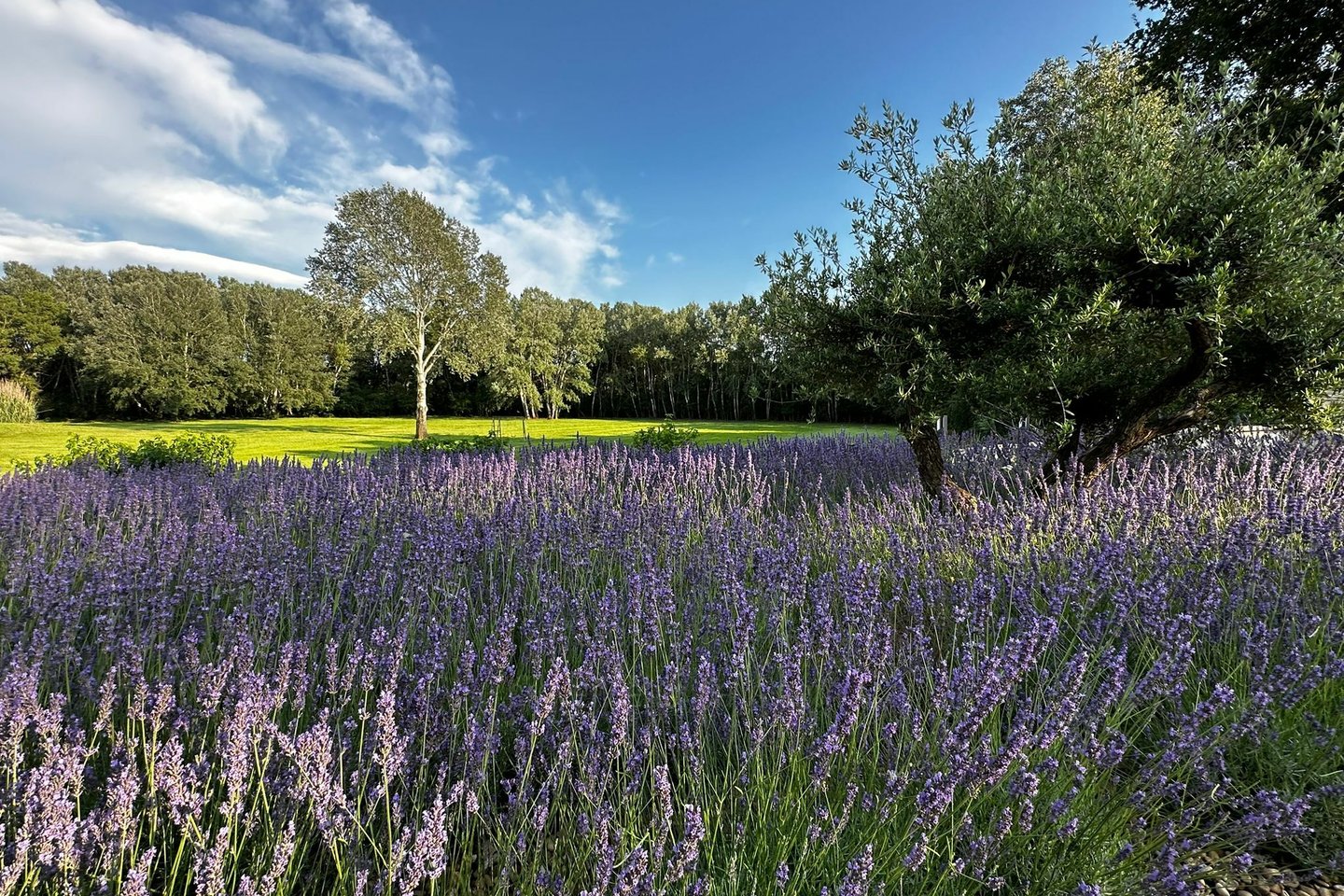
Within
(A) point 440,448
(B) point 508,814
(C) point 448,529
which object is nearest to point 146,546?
(C) point 448,529

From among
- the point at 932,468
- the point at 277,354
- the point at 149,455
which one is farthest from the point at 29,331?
the point at 932,468

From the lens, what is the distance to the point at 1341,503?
13.7 feet

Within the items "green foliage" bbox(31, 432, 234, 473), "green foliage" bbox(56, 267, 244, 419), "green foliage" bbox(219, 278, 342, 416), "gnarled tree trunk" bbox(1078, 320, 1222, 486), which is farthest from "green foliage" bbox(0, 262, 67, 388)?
"gnarled tree trunk" bbox(1078, 320, 1222, 486)

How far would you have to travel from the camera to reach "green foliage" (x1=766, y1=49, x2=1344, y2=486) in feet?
13.1

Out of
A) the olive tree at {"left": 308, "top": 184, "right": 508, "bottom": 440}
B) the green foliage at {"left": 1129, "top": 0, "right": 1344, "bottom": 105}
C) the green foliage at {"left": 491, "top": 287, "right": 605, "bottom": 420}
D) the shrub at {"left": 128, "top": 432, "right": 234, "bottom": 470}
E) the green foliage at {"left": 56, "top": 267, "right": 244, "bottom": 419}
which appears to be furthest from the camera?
the green foliage at {"left": 56, "top": 267, "right": 244, "bottom": 419}

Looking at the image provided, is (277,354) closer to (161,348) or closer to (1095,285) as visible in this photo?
(161,348)

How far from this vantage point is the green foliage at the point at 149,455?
316 inches

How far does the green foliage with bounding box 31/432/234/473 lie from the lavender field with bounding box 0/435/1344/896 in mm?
4344

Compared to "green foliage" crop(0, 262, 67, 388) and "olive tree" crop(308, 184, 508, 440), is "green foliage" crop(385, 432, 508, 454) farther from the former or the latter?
"green foliage" crop(0, 262, 67, 388)

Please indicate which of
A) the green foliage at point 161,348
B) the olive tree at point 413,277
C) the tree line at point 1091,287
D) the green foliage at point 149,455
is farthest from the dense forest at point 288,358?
the tree line at point 1091,287

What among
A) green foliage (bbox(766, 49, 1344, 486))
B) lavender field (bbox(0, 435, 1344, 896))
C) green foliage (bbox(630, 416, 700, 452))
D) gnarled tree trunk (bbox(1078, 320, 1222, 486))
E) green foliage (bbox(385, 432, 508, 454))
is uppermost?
green foliage (bbox(766, 49, 1344, 486))

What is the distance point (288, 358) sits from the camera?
150 feet

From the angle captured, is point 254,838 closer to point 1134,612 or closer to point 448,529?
point 448,529

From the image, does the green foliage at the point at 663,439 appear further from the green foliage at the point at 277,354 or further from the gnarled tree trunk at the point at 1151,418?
the green foliage at the point at 277,354
